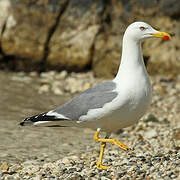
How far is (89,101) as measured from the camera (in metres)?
4.48

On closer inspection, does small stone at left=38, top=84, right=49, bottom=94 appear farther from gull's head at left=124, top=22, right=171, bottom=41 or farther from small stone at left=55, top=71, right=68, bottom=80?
gull's head at left=124, top=22, right=171, bottom=41

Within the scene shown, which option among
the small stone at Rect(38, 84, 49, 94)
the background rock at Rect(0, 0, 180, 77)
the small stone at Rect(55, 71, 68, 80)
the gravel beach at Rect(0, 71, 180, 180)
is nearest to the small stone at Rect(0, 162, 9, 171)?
the gravel beach at Rect(0, 71, 180, 180)

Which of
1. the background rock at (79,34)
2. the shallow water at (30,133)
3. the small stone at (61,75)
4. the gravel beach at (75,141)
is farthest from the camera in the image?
the small stone at (61,75)

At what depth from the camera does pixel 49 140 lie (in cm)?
643

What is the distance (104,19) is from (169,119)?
12.1ft

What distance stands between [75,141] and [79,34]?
4.64m

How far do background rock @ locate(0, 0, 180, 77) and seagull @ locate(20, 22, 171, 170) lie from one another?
5.62 meters

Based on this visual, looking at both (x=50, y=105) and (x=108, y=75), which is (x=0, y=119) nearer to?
(x=50, y=105)

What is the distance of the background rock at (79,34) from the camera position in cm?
1006

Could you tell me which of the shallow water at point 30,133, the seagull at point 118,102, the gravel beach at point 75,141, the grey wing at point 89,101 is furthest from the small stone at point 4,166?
the grey wing at point 89,101

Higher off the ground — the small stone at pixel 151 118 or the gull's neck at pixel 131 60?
the gull's neck at pixel 131 60

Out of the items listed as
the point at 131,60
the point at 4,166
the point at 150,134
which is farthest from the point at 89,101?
the point at 150,134

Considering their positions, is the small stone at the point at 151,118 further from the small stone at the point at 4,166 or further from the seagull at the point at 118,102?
the small stone at the point at 4,166

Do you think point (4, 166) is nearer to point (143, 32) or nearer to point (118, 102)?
point (118, 102)
